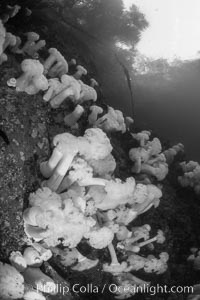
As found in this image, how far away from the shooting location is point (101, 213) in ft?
13.1

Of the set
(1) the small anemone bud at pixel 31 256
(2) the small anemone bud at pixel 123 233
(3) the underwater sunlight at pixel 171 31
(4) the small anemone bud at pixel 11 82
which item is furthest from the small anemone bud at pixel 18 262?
(3) the underwater sunlight at pixel 171 31

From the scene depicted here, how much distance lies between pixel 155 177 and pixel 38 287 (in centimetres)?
316

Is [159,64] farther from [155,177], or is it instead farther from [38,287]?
[38,287]

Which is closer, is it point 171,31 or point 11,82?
point 11,82

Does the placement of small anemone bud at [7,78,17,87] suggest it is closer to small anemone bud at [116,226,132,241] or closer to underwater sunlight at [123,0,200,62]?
small anemone bud at [116,226,132,241]

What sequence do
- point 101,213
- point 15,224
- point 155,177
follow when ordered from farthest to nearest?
point 155,177 → point 101,213 → point 15,224

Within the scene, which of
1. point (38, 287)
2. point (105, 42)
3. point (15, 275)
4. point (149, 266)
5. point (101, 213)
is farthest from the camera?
point (105, 42)

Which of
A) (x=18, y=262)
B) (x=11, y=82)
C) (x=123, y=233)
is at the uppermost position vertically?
(x=11, y=82)

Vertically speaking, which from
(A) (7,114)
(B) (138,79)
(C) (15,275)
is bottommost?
(B) (138,79)

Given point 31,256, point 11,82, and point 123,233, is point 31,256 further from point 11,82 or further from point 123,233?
point 11,82

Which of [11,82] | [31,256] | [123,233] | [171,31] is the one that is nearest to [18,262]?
[31,256]

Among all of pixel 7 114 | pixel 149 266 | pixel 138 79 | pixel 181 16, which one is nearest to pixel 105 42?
pixel 138 79

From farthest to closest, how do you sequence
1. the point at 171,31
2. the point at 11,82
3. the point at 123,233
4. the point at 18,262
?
1. the point at 171,31
2. the point at 123,233
3. the point at 11,82
4. the point at 18,262

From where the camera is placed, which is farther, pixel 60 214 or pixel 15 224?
pixel 15 224
